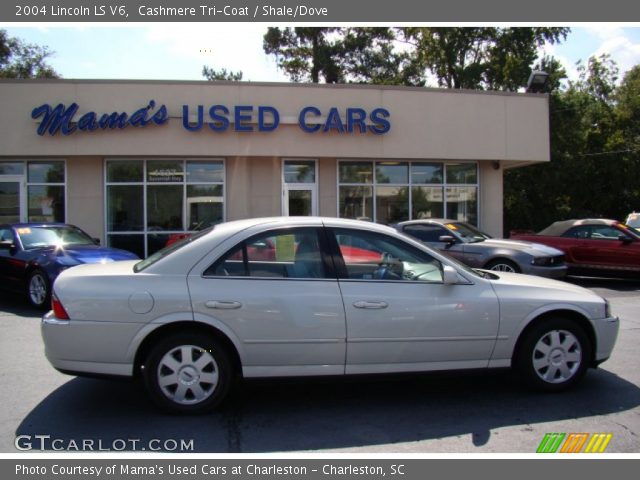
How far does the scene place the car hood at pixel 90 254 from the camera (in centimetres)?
916

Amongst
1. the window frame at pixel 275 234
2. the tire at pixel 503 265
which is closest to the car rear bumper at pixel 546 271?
the tire at pixel 503 265

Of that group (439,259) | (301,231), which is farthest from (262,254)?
(439,259)

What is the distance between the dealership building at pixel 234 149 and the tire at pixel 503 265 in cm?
579

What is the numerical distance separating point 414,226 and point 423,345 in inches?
297

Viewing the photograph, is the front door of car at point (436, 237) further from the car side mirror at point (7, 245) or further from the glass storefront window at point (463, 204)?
the car side mirror at point (7, 245)

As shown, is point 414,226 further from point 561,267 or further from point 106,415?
point 106,415

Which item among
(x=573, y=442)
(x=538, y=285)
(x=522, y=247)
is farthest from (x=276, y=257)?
(x=522, y=247)

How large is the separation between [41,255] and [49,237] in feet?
3.25

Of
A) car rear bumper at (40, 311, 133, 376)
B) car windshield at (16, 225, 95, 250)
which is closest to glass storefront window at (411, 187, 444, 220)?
car windshield at (16, 225, 95, 250)

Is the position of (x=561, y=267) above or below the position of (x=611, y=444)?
above

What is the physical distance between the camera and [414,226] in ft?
39.1

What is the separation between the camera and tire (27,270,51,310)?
9.08 meters

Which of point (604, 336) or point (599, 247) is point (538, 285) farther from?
point (599, 247)

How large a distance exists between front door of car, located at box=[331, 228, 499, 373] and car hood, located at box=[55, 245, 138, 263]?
582cm
